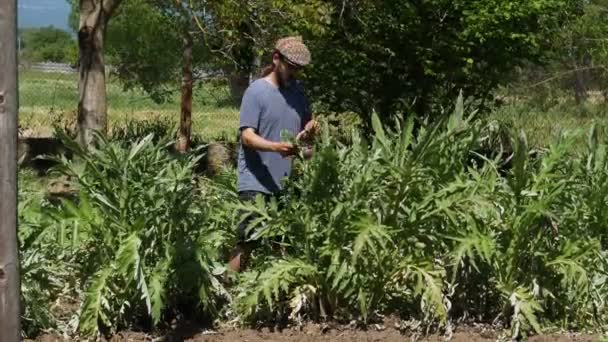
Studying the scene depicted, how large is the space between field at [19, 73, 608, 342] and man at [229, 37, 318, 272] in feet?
0.61

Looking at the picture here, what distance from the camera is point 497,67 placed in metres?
12.3

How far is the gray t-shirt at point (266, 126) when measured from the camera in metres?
6.23

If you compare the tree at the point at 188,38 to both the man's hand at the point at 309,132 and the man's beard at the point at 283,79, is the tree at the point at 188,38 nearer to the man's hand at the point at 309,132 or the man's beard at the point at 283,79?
the man's beard at the point at 283,79

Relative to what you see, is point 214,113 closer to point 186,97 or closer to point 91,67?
point 186,97

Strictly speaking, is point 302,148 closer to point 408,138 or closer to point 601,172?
point 408,138

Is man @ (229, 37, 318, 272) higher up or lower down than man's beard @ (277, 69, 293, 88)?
lower down

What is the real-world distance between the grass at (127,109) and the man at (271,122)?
8033 millimetres

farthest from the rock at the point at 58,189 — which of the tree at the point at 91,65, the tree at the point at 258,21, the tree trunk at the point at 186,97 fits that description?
the tree trunk at the point at 186,97

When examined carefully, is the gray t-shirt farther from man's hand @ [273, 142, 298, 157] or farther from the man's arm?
man's hand @ [273, 142, 298, 157]

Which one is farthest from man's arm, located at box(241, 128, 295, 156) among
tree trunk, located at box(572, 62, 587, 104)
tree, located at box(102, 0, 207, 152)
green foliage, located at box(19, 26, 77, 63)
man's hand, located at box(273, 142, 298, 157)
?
green foliage, located at box(19, 26, 77, 63)

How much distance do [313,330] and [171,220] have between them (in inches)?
40.2

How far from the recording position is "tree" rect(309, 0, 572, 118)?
11539 millimetres

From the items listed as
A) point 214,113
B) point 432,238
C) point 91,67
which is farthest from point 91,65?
point 214,113

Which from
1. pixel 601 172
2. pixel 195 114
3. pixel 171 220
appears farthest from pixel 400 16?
pixel 195 114
